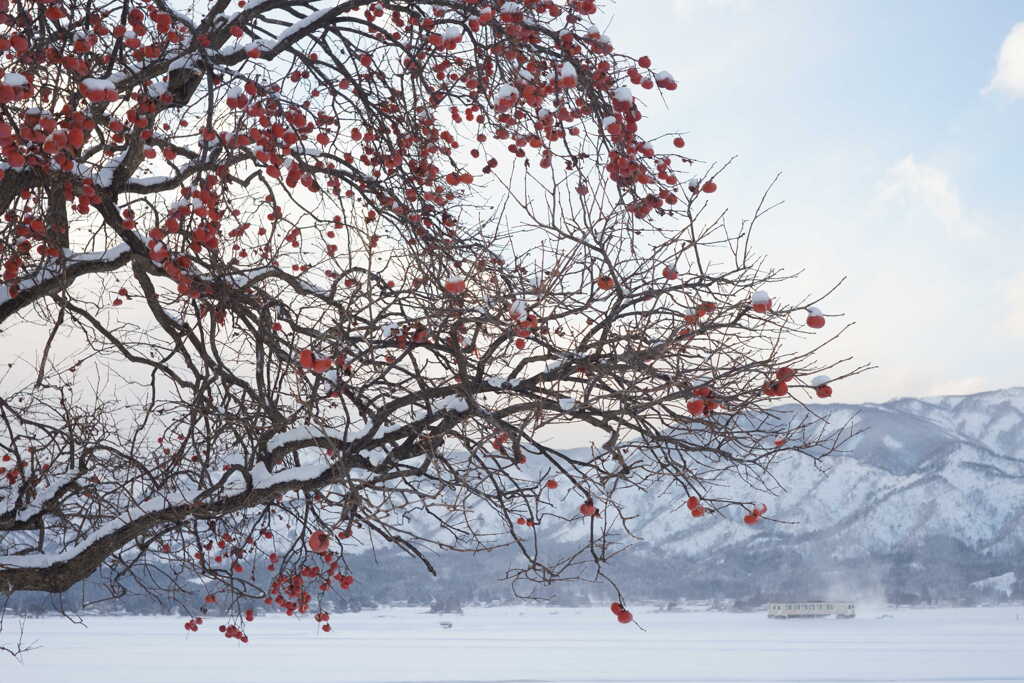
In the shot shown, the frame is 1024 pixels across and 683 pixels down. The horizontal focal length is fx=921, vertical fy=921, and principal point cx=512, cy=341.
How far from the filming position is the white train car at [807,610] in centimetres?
10681

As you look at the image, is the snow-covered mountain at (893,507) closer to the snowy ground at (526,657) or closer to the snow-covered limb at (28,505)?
the snowy ground at (526,657)

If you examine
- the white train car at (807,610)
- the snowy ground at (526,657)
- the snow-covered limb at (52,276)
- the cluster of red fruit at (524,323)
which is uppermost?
the snow-covered limb at (52,276)

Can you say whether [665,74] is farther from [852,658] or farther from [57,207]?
[852,658]

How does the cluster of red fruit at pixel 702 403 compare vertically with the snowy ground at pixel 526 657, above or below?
above

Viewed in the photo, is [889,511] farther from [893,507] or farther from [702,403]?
[702,403]

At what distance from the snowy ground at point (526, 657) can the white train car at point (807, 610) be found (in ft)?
135

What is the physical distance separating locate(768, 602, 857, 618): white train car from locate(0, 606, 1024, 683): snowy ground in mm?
41014

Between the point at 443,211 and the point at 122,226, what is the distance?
1.89 metres

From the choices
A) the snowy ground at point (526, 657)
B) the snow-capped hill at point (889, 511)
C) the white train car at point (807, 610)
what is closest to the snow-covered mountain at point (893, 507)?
the snow-capped hill at point (889, 511)

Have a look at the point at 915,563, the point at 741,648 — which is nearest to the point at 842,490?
the point at 915,563

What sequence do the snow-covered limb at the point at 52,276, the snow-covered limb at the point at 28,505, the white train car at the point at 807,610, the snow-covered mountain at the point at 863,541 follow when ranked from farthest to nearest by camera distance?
the snow-covered mountain at the point at 863,541, the white train car at the point at 807,610, the snow-covered limb at the point at 28,505, the snow-covered limb at the point at 52,276

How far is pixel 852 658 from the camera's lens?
1650 inches

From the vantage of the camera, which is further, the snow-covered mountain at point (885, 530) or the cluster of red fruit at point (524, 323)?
the snow-covered mountain at point (885, 530)

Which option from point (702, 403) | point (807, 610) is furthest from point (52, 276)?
point (807, 610)
